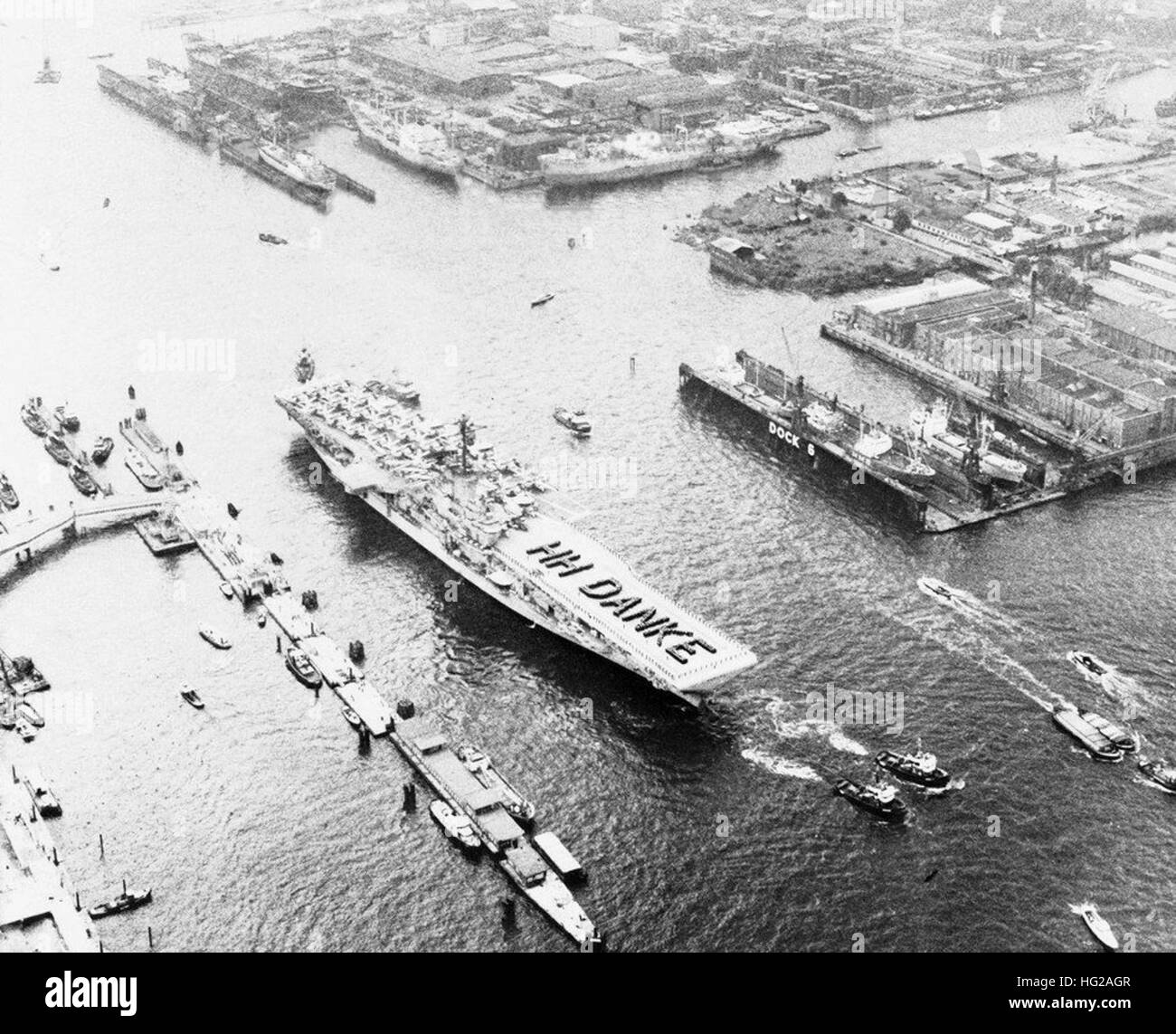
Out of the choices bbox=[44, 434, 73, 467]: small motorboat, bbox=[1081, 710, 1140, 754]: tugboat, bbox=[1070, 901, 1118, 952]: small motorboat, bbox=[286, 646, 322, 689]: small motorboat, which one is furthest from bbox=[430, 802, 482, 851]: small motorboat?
bbox=[44, 434, 73, 467]: small motorboat

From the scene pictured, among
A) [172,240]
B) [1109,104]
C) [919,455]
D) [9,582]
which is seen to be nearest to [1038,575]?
[919,455]

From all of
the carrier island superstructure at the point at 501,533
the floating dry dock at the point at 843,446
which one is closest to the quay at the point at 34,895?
the carrier island superstructure at the point at 501,533

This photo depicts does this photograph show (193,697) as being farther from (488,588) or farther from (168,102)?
(168,102)

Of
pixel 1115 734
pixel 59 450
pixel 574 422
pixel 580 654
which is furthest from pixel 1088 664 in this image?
pixel 59 450

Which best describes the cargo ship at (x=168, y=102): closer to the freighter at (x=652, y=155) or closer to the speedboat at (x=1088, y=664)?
the freighter at (x=652, y=155)

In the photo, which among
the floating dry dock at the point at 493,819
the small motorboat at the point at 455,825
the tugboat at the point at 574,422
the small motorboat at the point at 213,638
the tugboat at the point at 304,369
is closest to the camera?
the floating dry dock at the point at 493,819

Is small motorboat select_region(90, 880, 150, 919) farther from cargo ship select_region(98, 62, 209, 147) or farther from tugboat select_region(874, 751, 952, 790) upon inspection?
cargo ship select_region(98, 62, 209, 147)
